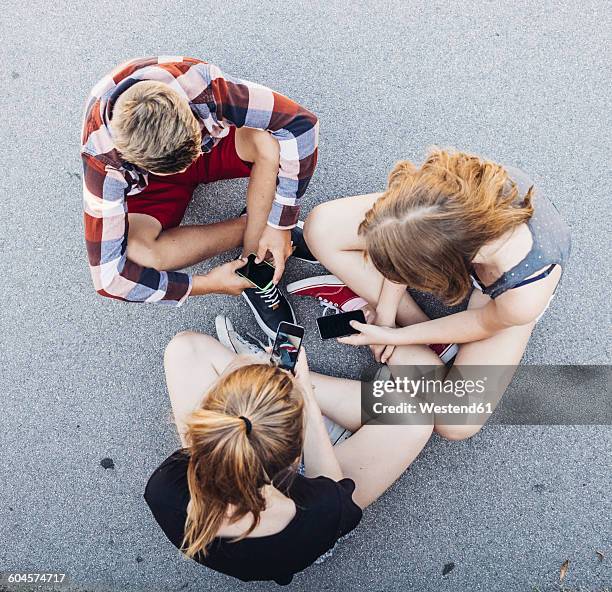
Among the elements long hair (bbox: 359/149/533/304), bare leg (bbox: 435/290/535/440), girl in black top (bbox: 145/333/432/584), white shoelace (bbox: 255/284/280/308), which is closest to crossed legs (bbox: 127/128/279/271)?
white shoelace (bbox: 255/284/280/308)

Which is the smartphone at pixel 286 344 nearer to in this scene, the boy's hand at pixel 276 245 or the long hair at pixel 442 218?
the boy's hand at pixel 276 245

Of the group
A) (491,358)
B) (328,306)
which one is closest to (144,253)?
(328,306)

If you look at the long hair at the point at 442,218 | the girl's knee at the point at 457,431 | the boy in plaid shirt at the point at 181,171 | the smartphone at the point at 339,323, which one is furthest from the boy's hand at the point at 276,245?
the girl's knee at the point at 457,431

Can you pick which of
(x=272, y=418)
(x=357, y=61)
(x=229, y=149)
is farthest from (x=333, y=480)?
(x=357, y=61)

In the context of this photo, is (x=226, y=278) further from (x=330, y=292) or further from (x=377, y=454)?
(x=377, y=454)

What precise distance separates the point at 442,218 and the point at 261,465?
1.96 feet

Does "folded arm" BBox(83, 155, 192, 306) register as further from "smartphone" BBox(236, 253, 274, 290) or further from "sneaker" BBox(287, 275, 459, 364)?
"sneaker" BBox(287, 275, 459, 364)

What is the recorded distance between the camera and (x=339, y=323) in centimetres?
172

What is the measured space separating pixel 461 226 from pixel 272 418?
533 mm

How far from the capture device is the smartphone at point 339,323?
1.71 meters

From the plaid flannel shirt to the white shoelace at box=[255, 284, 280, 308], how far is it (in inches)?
9.2

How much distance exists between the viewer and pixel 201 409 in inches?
43.2

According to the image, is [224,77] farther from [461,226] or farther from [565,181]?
[565,181]

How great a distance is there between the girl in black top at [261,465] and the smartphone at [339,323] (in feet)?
0.49
